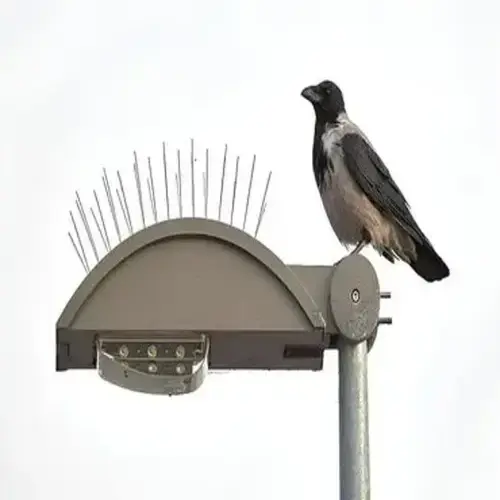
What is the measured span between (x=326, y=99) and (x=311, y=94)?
0.06 metres

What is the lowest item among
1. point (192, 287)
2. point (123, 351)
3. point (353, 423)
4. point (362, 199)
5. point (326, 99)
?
point (353, 423)

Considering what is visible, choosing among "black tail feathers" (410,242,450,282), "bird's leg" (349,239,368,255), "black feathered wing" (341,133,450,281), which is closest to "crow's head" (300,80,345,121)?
"black feathered wing" (341,133,450,281)

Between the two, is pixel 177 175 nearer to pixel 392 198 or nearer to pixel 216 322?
pixel 216 322

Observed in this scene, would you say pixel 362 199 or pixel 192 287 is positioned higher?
pixel 362 199

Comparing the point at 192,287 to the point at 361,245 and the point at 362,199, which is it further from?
the point at 362,199

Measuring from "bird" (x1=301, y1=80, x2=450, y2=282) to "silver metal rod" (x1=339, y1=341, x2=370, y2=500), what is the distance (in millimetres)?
1845

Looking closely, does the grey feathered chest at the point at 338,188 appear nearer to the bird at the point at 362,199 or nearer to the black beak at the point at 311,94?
the bird at the point at 362,199

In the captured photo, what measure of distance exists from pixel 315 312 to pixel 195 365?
0.24 meters

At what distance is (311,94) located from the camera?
15.4 feet

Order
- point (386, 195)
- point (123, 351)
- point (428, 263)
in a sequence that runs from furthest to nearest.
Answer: point (386, 195) → point (428, 263) → point (123, 351)

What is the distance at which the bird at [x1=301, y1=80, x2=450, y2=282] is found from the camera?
13.7ft

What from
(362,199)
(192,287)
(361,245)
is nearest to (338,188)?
(362,199)

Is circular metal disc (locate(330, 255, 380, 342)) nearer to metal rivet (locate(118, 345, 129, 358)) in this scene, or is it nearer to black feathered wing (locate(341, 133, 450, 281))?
metal rivet (locate(118, 345, 129, 358))

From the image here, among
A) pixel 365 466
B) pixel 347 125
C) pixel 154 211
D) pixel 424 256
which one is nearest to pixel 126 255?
pixel 154 211
